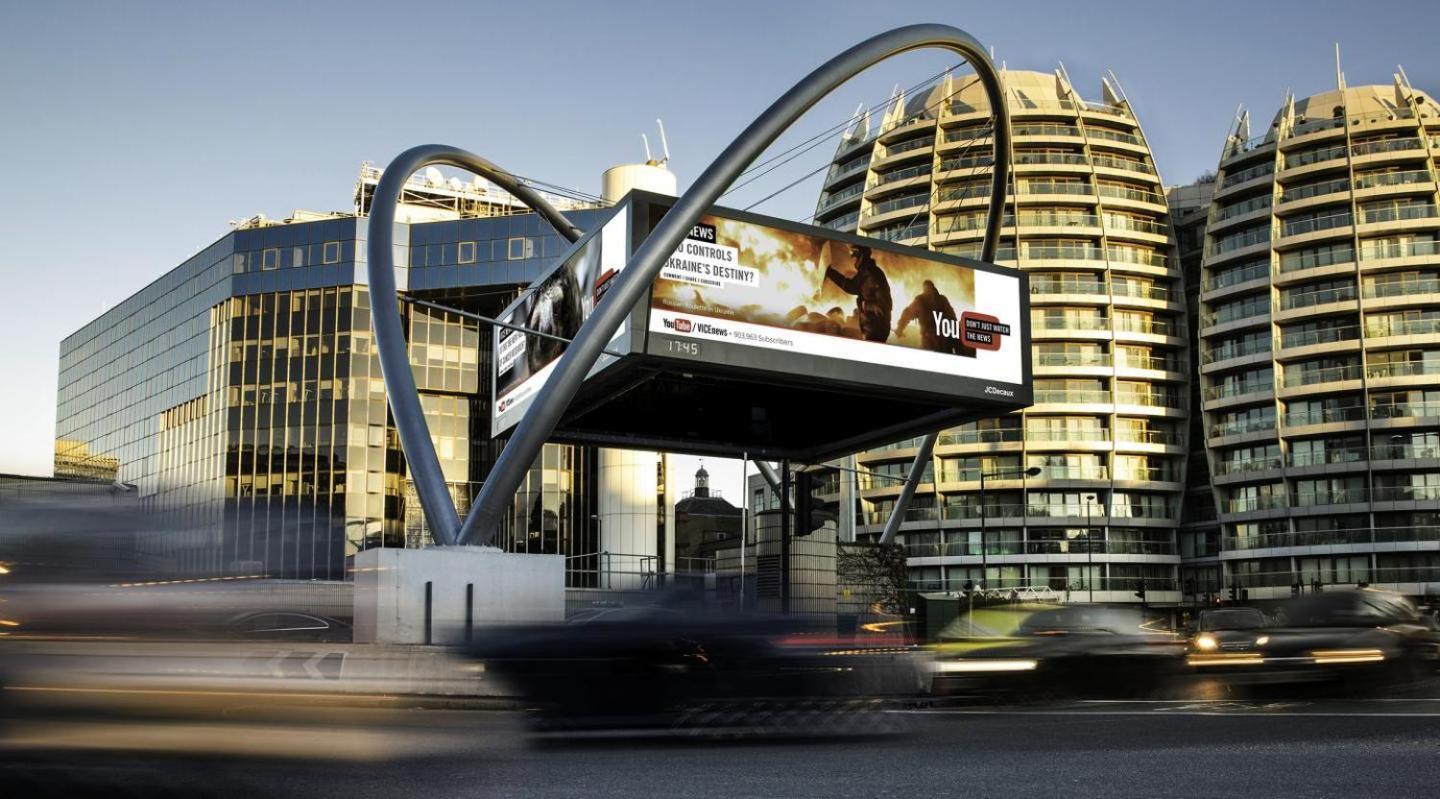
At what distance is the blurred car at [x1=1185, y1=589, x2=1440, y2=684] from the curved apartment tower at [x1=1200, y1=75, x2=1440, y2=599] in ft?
218

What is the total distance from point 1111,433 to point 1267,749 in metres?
82.6

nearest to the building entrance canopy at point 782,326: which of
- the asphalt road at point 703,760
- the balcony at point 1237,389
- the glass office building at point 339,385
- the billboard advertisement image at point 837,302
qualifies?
the billboard advertisement image at point 837,302

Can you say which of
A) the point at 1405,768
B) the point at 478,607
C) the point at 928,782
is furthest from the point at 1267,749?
the point at 478,607

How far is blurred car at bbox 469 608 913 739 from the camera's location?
1027 cm

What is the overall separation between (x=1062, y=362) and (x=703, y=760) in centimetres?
8351

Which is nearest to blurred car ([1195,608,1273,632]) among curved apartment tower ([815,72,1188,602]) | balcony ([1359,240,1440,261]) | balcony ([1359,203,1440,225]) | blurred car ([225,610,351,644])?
blurred car ([225,610,351,644])

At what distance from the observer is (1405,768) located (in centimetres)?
807

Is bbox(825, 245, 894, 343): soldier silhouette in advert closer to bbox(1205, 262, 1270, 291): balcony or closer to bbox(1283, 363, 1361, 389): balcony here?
bbox(1283, 363, 1361, 389): balcony

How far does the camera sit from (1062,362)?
89.2 metres

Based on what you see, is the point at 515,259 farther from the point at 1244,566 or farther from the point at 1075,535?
the point at 1244,566

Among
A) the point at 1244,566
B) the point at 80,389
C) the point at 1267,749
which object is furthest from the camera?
the point at 1244,566

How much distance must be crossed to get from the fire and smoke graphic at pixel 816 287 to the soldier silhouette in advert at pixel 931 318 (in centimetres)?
2

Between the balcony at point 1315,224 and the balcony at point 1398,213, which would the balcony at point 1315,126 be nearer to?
the balcony at point 1315,224

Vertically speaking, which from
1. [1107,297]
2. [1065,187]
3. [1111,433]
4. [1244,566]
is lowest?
[1244,566]
